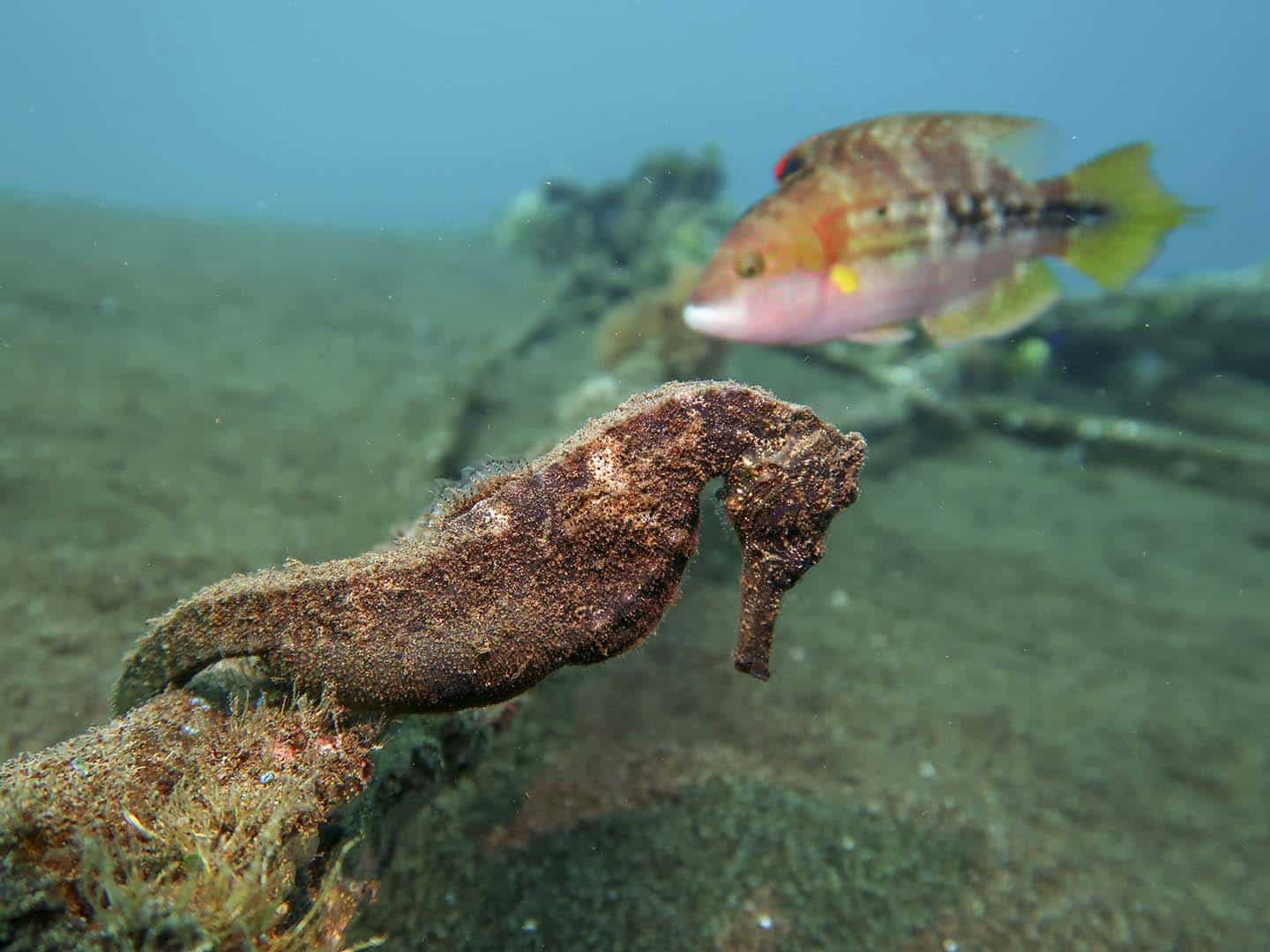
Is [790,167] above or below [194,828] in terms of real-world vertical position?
above

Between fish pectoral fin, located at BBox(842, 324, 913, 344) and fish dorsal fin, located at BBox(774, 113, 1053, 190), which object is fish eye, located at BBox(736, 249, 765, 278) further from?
fish pectoral fin, located at BBox(842, 324, 913, 344)

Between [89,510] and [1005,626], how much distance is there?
7.76m

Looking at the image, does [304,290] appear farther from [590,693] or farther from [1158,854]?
[1158,854]

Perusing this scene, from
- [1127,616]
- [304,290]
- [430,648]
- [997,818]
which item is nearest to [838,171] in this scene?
[430,648]

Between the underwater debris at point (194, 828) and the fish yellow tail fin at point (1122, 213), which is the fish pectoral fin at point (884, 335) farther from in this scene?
the underwater debris at point (194, 828)

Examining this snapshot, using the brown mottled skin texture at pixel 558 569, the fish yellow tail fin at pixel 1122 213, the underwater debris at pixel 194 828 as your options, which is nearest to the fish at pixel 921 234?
the fish yellow tail fin at pixel 1122 213

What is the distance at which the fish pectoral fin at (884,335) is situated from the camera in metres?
4.09

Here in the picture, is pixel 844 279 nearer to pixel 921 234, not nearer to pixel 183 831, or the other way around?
pixel 921 234

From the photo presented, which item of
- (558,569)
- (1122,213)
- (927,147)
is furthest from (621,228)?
(558,569)

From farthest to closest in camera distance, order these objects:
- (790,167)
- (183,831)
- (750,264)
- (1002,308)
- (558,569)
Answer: (1002,308) → (790,167) → (750,264) → (558,569) → (183,831)

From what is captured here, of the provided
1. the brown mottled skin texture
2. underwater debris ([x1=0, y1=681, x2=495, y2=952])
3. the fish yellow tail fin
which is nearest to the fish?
the fish yellow tail fin

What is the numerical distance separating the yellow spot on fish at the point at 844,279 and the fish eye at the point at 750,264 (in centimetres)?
40

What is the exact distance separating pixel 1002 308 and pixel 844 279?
1.17 metres

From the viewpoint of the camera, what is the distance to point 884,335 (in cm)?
412
